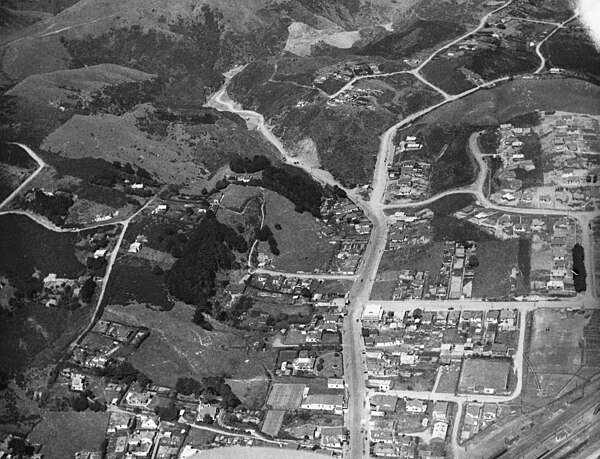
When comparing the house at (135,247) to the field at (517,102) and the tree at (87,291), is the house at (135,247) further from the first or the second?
the field at (517,102)

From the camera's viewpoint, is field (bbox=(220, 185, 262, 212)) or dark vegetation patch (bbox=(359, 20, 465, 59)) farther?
dark vegetation patch (bbox=(359, 20, 465, 59))

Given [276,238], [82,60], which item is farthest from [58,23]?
[276,238]

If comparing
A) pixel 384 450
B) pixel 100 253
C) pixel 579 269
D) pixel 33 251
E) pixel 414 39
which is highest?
pixel 33 251

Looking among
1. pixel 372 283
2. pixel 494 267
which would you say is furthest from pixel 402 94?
pixel 494 267

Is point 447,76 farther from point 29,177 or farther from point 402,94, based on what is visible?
point 29,177

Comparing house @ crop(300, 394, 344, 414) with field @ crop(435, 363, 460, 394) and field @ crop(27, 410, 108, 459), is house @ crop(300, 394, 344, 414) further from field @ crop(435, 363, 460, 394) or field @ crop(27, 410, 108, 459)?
field @ crop(27, 410, 108, 459)

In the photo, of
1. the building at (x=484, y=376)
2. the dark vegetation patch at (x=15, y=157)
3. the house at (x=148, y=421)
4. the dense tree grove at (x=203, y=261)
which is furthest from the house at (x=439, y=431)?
the dark vegetation patch at (x=15, y=157)

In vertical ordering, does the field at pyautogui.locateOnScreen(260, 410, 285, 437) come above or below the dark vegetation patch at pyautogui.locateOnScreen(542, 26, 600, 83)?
above

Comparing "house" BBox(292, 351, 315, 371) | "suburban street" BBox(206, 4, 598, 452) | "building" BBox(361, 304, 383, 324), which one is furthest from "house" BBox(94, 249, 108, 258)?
"building" BBox(361, 304, 383, 324)

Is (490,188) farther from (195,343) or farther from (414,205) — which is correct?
(195,343)
